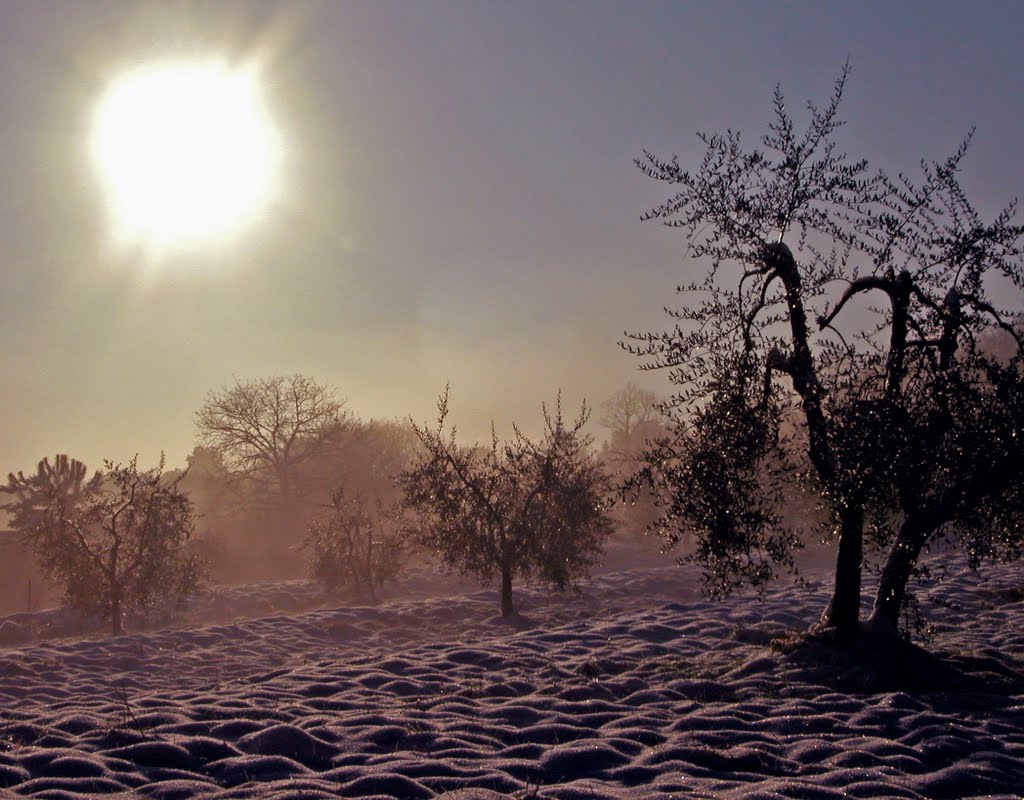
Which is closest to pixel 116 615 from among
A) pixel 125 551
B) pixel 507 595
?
pixel 125 551

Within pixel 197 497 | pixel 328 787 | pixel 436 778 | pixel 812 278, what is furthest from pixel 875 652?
pixel 197 497

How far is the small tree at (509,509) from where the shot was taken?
2291 cm

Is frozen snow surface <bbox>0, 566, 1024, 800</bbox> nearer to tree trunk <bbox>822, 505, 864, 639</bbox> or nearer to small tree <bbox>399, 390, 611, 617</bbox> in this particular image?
tree trunk <bbox>822, 505, 864, 639</bbox>

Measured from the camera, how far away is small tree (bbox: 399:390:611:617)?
902 inches

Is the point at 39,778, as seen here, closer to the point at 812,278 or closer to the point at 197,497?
the point at 812,278

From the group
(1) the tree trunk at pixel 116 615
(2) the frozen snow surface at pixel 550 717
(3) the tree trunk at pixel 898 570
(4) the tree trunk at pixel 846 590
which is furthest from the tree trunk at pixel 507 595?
(3) the tree trunk at pixel 898 570

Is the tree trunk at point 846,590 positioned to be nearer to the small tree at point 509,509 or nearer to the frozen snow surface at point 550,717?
the frozen snow surface at point 550,717

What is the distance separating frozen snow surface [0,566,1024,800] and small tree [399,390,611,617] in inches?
176

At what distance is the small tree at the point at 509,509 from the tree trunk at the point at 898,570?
Result: 10.4 metres

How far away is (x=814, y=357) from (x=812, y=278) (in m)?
1.30

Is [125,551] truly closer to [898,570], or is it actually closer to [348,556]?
[348,556]

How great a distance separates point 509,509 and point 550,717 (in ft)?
42.8

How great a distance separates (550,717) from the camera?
1034 cm

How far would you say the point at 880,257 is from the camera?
38.1 feet
